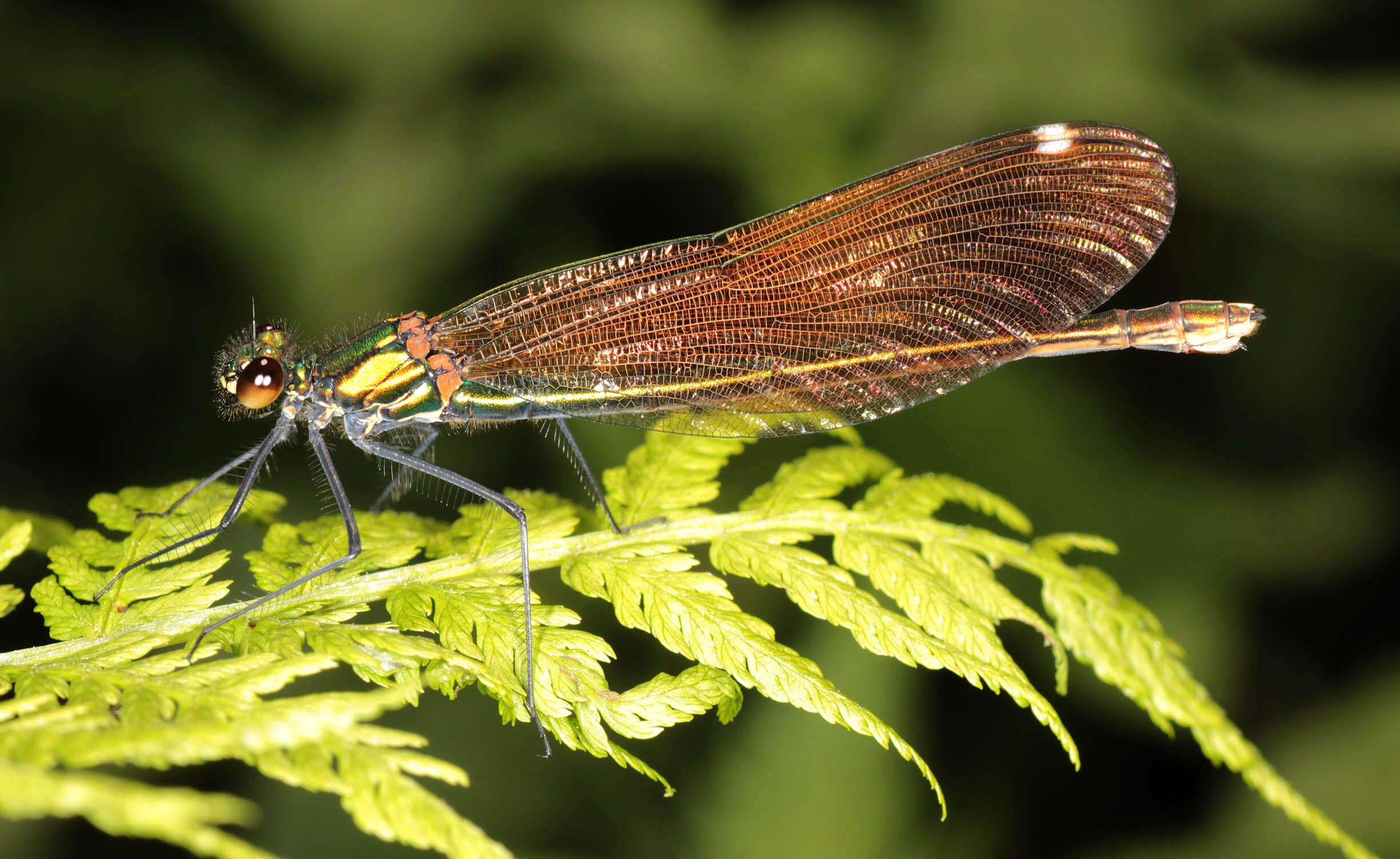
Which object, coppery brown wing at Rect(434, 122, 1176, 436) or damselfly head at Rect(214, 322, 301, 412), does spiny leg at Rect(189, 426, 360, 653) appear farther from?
coppery brown wing at Rect(434, 122, 1176, 436)

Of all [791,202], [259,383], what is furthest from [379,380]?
[791,202]

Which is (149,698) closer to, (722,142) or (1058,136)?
(1058,136)

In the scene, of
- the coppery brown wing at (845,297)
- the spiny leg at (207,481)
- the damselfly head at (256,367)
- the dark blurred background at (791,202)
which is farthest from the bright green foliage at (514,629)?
the dark blurred background at (791,202)

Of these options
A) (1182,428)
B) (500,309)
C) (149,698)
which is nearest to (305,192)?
(500,309)

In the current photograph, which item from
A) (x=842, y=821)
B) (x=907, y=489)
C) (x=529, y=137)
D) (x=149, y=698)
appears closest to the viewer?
(x=149, y=698)

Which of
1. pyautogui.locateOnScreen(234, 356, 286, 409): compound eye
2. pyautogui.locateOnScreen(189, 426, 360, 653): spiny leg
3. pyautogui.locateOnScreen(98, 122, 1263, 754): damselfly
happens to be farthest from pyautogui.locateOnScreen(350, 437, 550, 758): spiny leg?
pyautogui.locateOnScreen(234, 356, 286, 409): compound eye

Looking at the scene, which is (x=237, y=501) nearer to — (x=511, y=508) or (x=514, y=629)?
(x=511, y=508)
